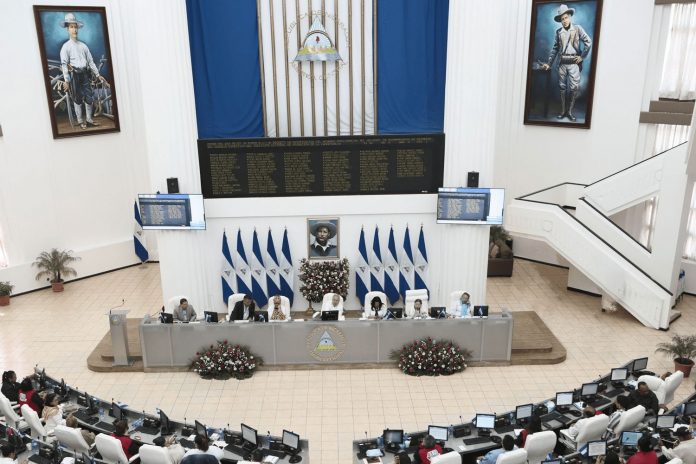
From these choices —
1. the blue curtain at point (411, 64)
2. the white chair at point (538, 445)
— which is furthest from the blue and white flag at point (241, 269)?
the white chair at point (538, 445)

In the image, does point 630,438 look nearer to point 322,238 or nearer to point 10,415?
point 322,238

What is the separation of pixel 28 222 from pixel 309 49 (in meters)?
9.06

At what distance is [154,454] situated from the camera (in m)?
8.34

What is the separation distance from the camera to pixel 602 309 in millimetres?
15328

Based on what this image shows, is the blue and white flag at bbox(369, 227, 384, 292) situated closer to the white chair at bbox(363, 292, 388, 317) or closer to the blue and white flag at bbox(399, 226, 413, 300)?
the blue and white flag at bbox(399, 226, 413, 300)

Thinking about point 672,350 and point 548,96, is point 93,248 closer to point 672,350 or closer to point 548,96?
point 548,96

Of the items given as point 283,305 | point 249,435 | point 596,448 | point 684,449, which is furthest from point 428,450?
point 283,305

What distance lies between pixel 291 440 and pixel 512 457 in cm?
305

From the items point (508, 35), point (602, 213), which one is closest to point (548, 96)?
point (508, 35)

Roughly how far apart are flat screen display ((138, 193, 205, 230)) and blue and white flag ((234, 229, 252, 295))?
1191 millimetres

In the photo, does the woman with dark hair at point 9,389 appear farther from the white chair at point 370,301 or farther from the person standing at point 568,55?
the person standing at point 568,55

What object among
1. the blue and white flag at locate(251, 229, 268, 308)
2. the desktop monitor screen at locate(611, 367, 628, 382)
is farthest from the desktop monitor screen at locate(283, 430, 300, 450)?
the blue and white flag at locate(251, 229, 268, 308)

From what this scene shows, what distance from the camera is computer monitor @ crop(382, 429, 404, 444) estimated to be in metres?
8.85

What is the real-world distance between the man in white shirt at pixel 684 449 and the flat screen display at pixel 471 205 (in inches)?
230
